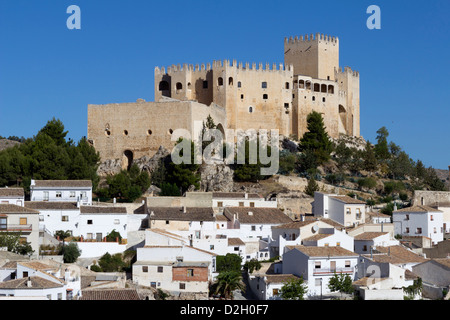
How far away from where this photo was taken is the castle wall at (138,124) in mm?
46500

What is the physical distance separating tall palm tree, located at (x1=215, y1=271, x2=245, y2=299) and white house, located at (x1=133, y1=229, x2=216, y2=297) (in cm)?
54

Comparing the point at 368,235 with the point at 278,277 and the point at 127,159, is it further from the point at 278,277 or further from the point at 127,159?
the point at 127,159

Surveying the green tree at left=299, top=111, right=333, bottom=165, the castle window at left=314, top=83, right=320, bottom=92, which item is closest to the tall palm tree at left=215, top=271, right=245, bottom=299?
the green tree at left=299, top=111, right=333, bottom=165

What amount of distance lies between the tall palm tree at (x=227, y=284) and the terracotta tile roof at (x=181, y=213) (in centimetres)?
616

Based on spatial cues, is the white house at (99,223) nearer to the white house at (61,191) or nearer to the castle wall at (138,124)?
the white house at (61,191)

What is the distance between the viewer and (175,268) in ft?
96.0

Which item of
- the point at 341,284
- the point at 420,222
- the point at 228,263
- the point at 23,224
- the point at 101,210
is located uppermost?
the point at 101,210

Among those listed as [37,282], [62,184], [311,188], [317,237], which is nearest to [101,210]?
[62,184]

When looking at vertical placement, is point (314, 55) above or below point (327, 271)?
above

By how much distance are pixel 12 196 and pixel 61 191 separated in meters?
2.80

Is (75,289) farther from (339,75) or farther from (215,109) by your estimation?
(339,75)

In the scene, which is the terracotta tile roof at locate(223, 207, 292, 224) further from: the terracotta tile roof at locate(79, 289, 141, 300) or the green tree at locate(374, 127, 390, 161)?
the green tree at locate(374, 127, 390, 161)

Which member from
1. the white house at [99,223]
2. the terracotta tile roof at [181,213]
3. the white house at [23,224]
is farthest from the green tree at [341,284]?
the white house at [23,224]
